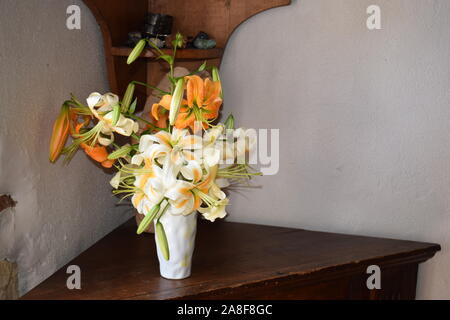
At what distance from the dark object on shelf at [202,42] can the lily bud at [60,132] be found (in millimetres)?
453

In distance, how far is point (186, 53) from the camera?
1385 millimetres

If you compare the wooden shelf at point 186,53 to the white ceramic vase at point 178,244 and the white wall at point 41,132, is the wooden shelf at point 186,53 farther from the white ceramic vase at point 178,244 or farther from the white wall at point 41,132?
the white ceramic vase at point 178,244

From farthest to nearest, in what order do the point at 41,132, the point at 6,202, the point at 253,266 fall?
the point at 253,266 < the point at 41,132 < the point at 6,202

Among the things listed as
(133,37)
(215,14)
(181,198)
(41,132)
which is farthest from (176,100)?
(215,14)

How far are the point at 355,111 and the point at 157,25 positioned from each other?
1.83 ft

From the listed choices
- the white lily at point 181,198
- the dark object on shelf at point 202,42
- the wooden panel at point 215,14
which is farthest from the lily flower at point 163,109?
the wooden panel at point 215,14

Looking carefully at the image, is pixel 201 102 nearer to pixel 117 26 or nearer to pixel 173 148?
pixel 173 148

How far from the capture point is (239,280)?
1.22m

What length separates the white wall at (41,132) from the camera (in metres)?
1.04

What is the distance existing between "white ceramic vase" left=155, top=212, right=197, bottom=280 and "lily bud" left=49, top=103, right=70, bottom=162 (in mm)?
243

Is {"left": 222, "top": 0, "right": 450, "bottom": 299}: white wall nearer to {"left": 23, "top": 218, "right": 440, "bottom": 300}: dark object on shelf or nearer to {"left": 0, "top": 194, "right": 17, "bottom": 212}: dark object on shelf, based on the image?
{"left": 23, "top": 218, "right": 440, "bottom": 300}: dark object on shelf

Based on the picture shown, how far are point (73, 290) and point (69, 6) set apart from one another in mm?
582

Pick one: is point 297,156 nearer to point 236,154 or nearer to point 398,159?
point 398,159

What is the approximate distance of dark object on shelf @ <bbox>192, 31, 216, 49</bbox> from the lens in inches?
57.6
